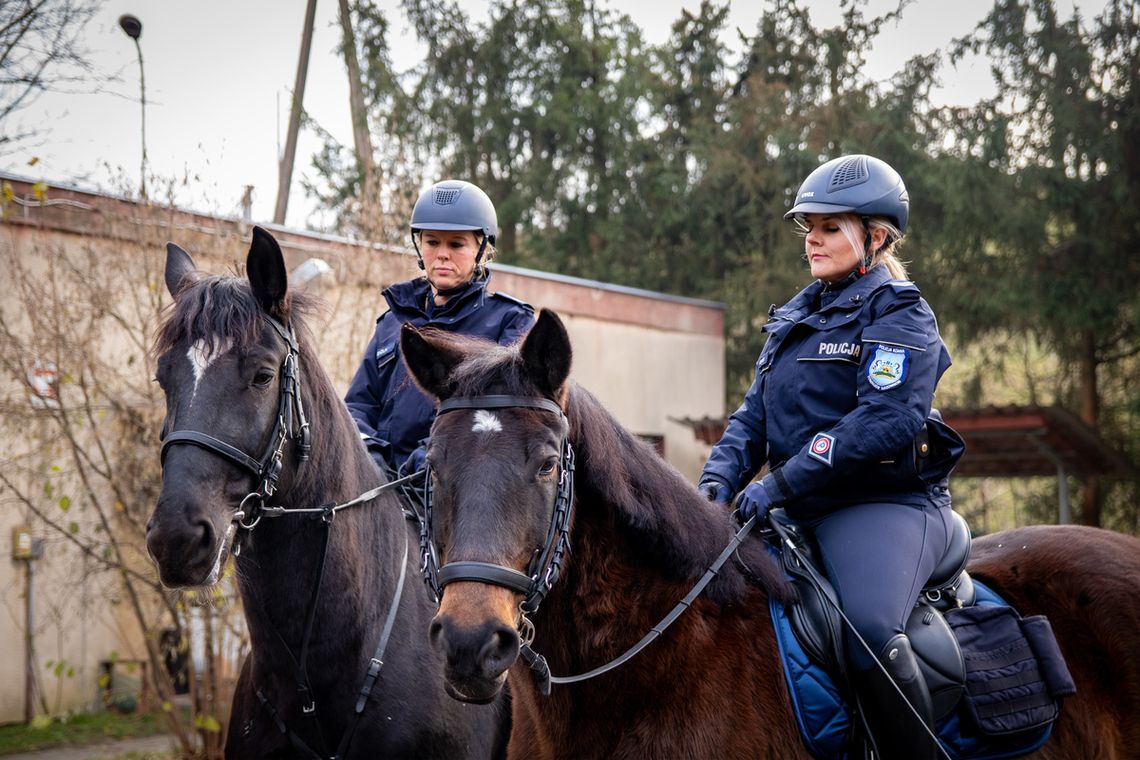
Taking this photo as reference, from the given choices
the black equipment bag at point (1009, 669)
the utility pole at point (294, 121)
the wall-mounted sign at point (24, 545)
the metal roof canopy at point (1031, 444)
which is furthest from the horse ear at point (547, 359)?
the utility pole at point (294, 121)

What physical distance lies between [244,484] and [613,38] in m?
20.0

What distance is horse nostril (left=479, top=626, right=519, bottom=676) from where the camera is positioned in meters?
2.35

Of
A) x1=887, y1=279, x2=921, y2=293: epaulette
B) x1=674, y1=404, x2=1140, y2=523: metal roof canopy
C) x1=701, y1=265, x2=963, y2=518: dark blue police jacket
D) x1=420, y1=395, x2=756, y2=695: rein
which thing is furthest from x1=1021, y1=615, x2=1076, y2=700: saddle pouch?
x1=674, y1=404, x2=1140, y2=523: metal roof canopy

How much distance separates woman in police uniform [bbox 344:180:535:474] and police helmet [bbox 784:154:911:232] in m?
1.47

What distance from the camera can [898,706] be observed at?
9.74ft

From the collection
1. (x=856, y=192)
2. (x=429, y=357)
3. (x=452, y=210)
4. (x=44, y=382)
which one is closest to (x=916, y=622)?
(x=856, y=192)

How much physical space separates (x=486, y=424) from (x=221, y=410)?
1.14 meters

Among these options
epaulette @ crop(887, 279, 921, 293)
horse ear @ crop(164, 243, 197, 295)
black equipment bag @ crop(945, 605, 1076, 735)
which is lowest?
black equipment bag @ crop(945, 605, 1076, 735)

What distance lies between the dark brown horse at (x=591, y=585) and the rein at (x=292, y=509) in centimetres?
79

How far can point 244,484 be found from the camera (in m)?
3.34

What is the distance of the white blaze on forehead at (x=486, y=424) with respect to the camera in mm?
2623

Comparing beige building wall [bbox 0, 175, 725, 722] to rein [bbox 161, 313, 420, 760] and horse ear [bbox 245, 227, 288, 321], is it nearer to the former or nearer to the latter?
horse ear [bbox 245, 227, 288, 321]

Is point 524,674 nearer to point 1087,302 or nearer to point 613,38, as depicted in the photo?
point 1087,302

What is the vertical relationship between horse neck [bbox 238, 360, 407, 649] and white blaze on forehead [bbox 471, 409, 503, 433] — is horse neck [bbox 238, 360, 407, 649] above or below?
below
